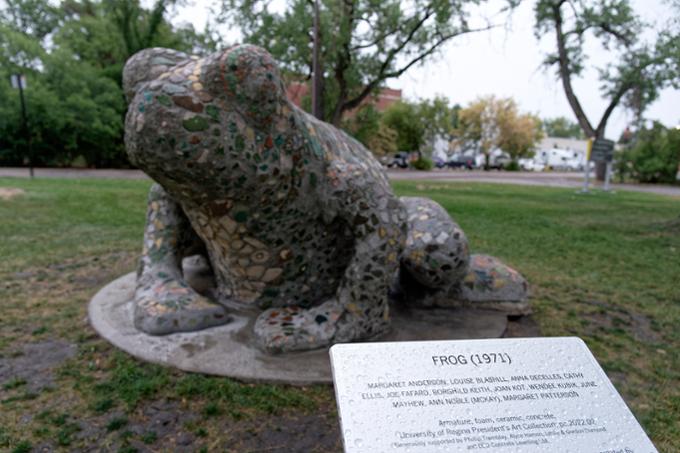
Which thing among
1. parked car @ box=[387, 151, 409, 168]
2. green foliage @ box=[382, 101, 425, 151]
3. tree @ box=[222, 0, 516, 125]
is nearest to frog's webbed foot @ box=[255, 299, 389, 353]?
tree @ box=[222, 0, 516, 125]

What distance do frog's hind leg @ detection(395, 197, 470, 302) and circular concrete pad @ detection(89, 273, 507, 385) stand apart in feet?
0.99

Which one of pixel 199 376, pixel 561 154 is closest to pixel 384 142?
pixel 199 376

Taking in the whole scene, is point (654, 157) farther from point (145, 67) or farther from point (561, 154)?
point (561, 154)

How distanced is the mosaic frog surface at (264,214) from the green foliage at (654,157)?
90.9 ft

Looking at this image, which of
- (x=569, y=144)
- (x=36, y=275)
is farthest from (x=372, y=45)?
(x=569, y=144)

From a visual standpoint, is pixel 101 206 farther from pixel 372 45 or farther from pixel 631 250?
pixel 372 45

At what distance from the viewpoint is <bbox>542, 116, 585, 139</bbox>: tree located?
10494cm

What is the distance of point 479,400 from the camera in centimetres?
146

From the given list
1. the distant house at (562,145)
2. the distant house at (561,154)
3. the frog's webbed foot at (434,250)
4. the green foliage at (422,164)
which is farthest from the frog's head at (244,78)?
the distant house at (562,145)

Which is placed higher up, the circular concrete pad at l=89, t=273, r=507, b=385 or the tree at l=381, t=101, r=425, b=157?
the tree at l=381, t=101, r=425, b=157

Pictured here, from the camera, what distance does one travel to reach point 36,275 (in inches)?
198

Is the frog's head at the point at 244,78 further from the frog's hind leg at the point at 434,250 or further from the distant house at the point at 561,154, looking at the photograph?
the distant house at the point at 561,154

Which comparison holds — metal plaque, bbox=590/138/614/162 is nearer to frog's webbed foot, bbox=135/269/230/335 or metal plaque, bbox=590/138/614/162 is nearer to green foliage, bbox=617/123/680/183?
green foliage, bbox=617/123/680/183

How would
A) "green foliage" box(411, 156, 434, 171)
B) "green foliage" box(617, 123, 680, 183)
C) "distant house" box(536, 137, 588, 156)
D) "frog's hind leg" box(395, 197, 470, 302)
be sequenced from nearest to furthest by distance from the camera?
"frog's hind leg" box(395, 197, 470, 302)
"green foliage" box(617, 123, 680, 183)
"green foliage" box(411, 156, 434, 171)
"distant house" box(536, 137, 588, 156)
